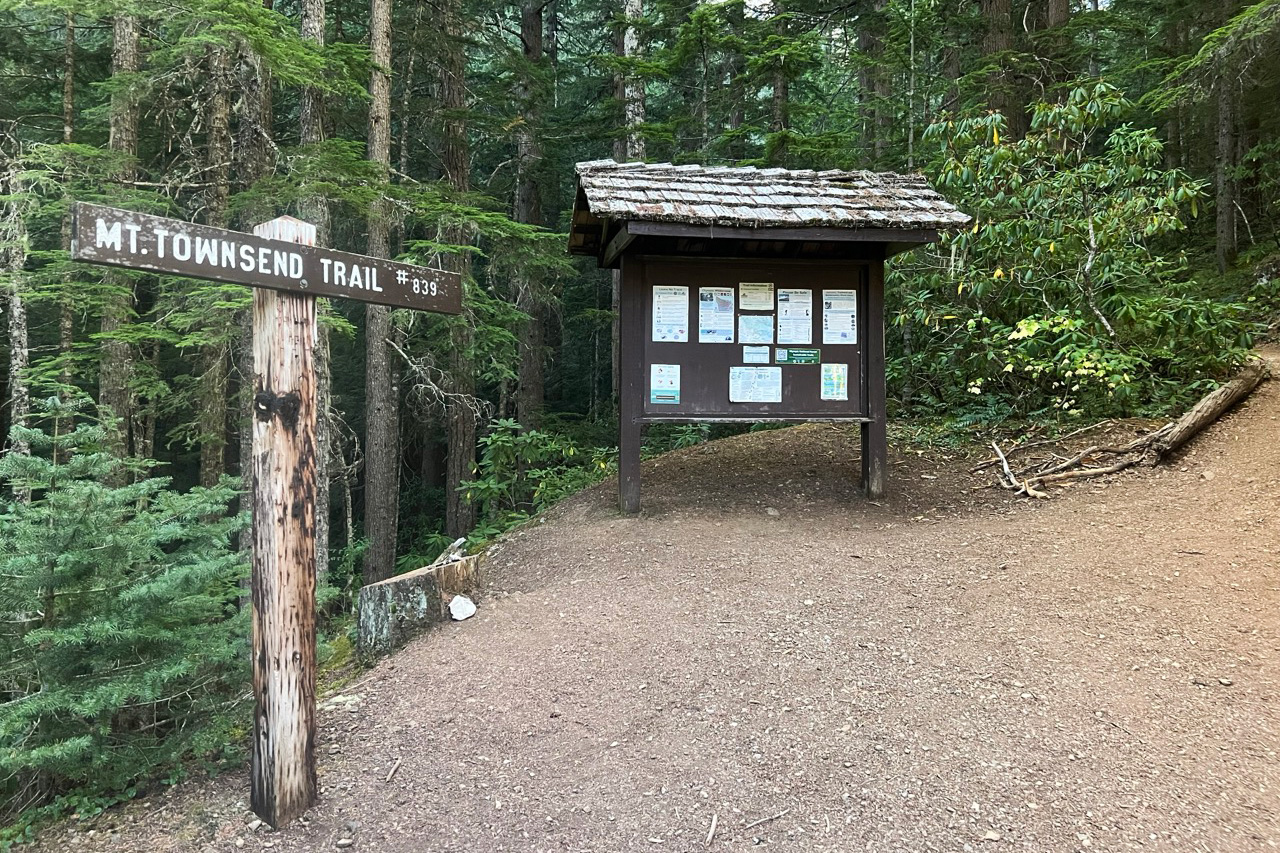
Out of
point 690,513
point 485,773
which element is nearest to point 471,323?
point 690,513

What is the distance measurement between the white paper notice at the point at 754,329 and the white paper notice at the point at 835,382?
66 centimetres

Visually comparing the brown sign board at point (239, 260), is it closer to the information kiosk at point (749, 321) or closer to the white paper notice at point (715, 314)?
the information kiosk at point (749, 321)

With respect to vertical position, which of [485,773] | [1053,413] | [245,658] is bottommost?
[485,773]

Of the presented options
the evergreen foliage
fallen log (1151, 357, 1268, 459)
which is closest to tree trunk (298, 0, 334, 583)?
the evergreen foliage

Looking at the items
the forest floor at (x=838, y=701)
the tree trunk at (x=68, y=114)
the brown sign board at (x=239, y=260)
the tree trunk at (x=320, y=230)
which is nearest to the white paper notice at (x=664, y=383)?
the forest floor at (x=838, y=701)

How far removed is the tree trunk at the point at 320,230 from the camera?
9.07 m

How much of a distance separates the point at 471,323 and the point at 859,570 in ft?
25.4

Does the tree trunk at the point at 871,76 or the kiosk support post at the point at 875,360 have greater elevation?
the tree trunk at the point at 871,76

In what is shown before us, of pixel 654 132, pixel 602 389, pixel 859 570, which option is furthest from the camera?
pixel 602 389

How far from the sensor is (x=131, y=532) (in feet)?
11.5

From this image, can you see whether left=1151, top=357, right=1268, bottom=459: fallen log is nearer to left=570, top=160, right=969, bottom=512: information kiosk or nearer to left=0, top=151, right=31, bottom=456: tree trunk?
left=570, top=160, right=969, bottom=512: information kiosk

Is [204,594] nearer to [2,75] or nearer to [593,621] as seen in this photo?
[593,621]

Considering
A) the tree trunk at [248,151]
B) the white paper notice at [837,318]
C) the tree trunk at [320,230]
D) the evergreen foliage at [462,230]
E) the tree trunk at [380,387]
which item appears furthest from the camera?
the tree trunk at [380,387]

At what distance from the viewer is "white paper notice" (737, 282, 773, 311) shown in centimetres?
725
